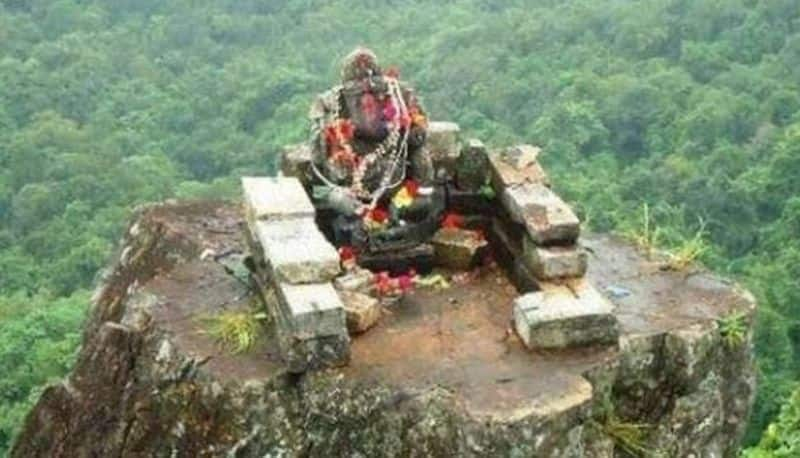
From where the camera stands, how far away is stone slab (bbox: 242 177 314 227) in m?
8.42

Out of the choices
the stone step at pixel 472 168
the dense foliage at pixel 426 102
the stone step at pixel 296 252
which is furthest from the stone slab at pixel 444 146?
the dense foliage at pixel 426 102

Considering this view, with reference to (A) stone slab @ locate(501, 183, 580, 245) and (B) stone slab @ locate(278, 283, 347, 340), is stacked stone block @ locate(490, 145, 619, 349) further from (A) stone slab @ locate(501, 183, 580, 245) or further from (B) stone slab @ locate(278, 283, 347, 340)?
(B) stone slab @ locate(278, 283, 347, 340)

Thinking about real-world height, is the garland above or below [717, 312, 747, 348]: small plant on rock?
above

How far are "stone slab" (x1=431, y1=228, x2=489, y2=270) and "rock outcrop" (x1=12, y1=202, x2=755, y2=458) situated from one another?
178mm

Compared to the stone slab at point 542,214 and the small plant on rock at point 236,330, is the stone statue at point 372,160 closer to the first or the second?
the stone slab at point 542,214

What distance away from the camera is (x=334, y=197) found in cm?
901

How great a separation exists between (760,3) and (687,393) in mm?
40168

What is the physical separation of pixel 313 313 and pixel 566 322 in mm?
1598

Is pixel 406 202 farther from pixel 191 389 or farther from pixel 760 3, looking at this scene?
pixel 760 3

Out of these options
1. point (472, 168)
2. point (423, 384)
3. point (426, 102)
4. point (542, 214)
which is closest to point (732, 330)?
point (542, 214)

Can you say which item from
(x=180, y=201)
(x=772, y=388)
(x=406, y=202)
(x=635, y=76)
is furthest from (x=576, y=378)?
(x=635, y=76)

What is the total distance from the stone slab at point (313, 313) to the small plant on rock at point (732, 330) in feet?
8.41

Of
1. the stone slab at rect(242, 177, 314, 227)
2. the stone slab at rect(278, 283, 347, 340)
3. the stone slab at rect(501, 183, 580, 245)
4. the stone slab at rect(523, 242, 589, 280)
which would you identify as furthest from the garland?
the stone slab at rect(278, 283, 347, 340)

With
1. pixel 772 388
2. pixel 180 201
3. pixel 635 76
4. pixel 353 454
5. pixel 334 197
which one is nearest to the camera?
pixel 353 454
